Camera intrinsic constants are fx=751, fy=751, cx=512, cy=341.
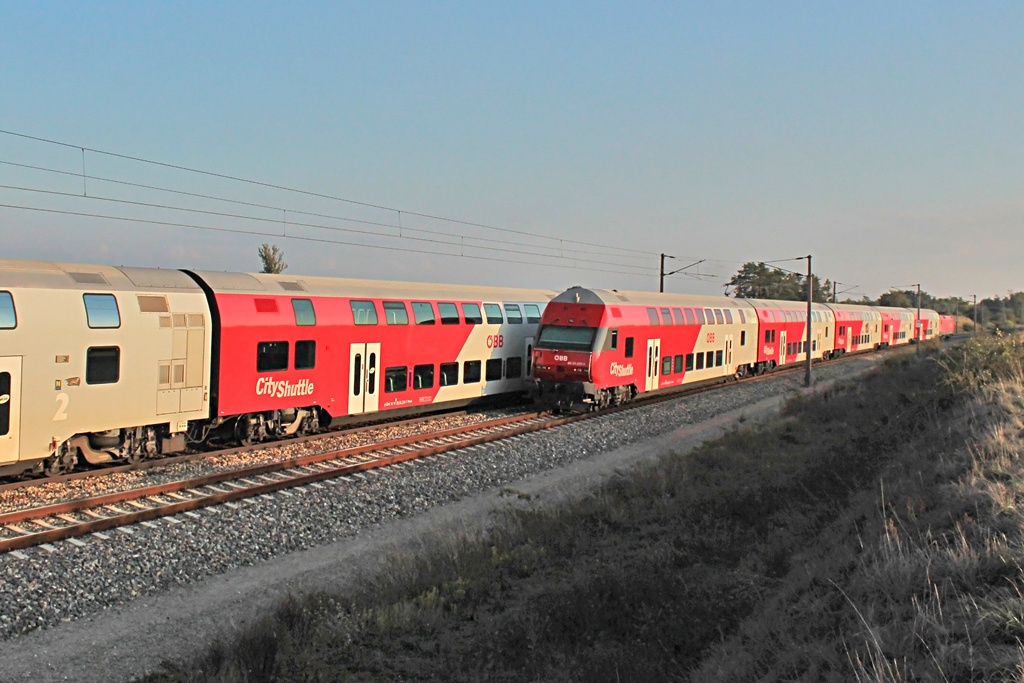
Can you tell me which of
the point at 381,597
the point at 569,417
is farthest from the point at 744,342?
the point at 381,597

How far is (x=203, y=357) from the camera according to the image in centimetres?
1498

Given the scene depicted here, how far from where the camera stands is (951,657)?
4.75 metres

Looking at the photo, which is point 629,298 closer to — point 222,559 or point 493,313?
point 493,313

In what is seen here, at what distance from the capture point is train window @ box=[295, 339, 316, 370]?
16.9 m

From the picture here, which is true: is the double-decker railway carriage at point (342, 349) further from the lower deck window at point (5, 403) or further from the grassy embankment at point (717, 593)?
the grassy embankment at point (717, 593)

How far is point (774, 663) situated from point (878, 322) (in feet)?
186

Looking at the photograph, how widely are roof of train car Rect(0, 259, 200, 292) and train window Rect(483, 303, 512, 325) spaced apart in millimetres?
9424

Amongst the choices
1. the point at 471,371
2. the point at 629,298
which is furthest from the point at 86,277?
the point at 629,298

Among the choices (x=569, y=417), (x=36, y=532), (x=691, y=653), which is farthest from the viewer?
(x=569, y=417)

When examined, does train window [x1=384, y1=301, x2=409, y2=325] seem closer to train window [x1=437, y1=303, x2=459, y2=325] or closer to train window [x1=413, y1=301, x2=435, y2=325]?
train window [x1=413, y1=301, x2=435, y2=325]

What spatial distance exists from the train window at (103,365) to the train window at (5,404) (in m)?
1.28

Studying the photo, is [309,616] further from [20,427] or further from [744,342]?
[744,342]

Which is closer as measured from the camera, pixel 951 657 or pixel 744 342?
pixel 951 657

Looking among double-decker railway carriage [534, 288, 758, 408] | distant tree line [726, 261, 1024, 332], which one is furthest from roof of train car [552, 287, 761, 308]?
distant tree line [726, 261, 1024, 332]
